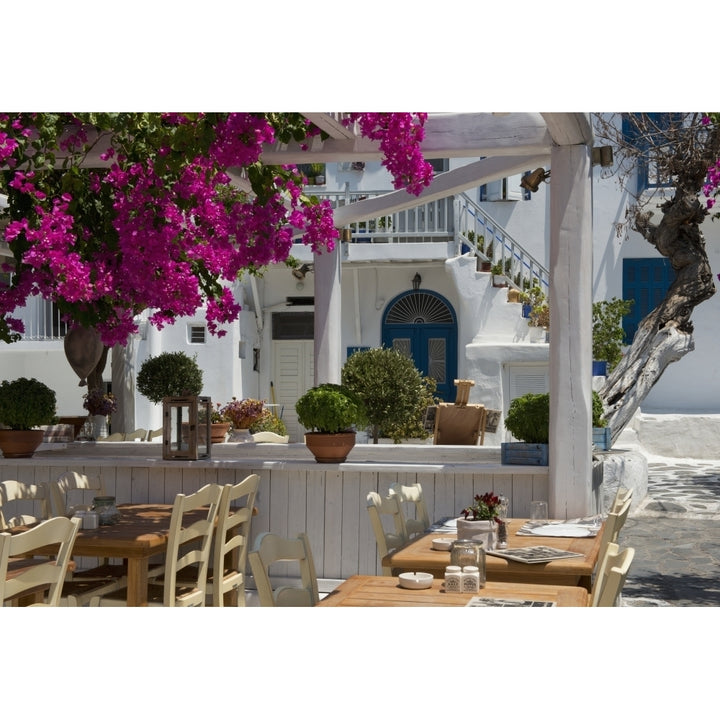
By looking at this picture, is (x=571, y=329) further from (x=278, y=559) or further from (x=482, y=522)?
(x=278, y=559)

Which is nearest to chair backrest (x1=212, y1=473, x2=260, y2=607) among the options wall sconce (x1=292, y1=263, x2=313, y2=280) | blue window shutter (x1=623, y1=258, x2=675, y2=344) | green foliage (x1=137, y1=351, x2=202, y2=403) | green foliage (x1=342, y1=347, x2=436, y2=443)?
green foliage (x1=342, y1=347, x2=436, y2=443)

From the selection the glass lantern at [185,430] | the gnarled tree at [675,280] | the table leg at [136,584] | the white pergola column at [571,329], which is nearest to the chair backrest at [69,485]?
the glass lantern at [185,430]

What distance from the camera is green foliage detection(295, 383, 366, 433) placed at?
7.13 metres

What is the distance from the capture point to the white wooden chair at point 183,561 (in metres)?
5.15

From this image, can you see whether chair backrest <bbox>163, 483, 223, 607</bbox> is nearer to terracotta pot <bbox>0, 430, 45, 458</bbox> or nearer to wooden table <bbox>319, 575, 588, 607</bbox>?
wooden table <bbox>319, 575, 588, 607</bbox>

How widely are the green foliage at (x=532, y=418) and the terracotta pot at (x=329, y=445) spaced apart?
1.14 metres

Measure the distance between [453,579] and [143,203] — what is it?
2.97 meters

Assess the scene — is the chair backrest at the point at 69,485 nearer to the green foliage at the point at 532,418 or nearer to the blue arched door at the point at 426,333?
the green foliage at the point at 532,418

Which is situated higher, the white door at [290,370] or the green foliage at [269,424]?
the white door at [290,370]

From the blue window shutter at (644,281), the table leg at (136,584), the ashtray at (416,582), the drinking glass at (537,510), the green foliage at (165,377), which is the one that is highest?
the blue window shutter at (644,281)

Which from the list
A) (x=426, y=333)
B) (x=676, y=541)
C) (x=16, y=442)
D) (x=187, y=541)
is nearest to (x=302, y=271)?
(x=426, y=333)

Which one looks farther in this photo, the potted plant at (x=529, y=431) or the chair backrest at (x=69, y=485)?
the potted plant at (x=529, y=431)

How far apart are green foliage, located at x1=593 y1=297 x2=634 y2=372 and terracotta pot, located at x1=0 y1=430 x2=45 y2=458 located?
9.20 meters
